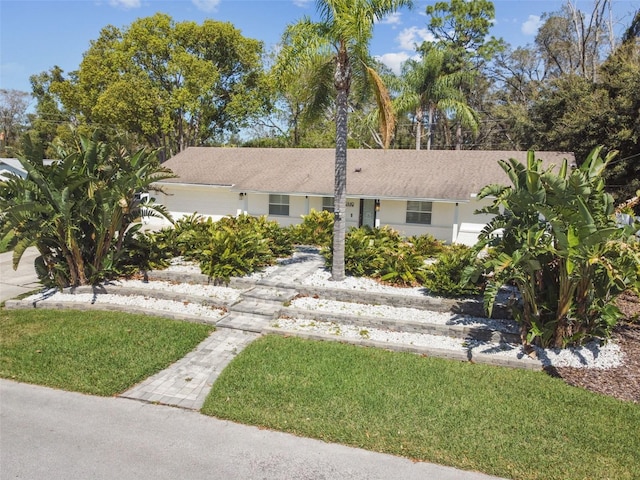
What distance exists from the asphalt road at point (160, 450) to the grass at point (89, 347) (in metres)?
0.73

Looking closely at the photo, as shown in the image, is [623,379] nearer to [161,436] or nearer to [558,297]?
[558,297]

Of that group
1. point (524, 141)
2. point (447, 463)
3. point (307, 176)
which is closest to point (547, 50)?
point (524, 141)

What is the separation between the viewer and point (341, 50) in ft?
35.0

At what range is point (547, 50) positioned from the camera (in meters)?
35.7

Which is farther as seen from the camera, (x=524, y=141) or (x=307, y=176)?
(x=524, y=141)

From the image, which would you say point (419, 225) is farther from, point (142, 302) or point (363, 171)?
point (142, 302)

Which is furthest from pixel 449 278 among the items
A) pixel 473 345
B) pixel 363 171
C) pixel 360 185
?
pixel 363 171

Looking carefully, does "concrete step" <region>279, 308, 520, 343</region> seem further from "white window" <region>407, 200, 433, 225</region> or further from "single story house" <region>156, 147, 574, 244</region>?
"white window" <region>407, 200, 433, 225</region>

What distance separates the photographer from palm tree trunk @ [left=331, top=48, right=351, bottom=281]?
10.9 metres

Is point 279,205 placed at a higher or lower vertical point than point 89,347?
higher

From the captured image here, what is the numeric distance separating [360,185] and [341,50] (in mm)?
9432

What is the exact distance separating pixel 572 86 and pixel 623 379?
19845 mm

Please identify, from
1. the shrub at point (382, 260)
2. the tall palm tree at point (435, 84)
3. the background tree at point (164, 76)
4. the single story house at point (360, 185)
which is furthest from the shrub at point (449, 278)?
the background tree at point (164, 76)

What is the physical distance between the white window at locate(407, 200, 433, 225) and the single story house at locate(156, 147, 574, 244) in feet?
0.14
